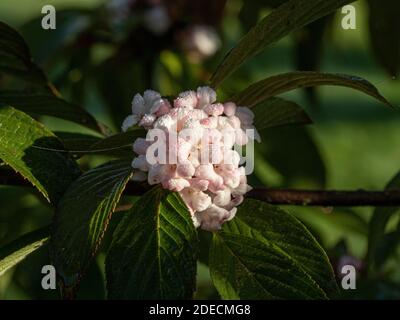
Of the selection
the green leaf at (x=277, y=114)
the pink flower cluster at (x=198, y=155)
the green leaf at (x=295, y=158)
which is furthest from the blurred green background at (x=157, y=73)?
the pink flower cluster at (x=198, y=155)

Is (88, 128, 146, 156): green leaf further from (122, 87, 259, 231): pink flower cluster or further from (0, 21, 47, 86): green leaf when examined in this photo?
(0, 21, 47, 86): green leaf

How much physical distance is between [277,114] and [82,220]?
0.83ft

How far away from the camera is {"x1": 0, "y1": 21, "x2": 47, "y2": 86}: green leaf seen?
3.14 feet

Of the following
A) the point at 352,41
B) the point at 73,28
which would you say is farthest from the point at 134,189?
the point at 352,41

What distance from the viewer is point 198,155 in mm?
824

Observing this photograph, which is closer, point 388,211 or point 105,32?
point 388,211

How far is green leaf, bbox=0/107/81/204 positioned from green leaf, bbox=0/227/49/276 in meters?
0.06

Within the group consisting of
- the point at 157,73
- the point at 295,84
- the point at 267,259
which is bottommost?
the point at 267,259

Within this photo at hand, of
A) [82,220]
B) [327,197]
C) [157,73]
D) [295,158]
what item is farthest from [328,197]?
[157,73]

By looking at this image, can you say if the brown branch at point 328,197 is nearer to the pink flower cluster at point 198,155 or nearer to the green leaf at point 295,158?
the pink flower cluster at point 198,155

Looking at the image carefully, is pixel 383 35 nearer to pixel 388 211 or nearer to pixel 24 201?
pixel 388 211

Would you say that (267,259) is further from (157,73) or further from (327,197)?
(157,73)
